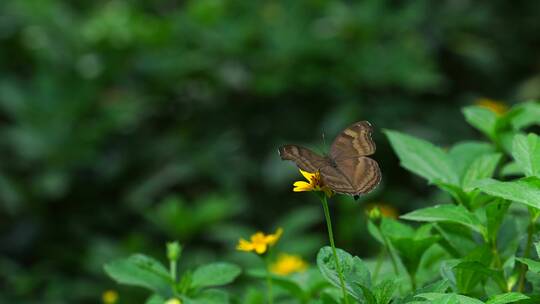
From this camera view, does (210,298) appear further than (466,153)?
No

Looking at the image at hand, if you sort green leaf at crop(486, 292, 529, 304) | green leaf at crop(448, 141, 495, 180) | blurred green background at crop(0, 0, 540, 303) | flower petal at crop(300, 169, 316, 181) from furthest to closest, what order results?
blurred green background at crop(0, 0, 540, 303) → green leaf at crop(448, 141, 495, 180) → flower petal at crop(300, 169, 316, 181) → green leaf at crop(486, 292, 529, 304)

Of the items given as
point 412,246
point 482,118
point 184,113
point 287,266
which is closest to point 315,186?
point 412,246

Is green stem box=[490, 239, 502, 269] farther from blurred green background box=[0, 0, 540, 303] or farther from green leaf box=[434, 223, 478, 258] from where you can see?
blurred green background box=[0, 0, 540, 303]

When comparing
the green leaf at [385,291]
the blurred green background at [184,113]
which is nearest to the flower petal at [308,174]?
the green leaf at [385,291]

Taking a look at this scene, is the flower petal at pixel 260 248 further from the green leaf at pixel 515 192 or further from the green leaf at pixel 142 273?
the green leaf at pixel 515 192

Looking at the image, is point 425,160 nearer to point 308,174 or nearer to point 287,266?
point 308,174

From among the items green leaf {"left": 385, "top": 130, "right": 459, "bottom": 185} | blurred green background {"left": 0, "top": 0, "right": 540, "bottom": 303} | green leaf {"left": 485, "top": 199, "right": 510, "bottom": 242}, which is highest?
blurred green background {"left": 0, "top": 0, "right": 540, "bottom": 303}

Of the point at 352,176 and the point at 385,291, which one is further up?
the point at 352,176

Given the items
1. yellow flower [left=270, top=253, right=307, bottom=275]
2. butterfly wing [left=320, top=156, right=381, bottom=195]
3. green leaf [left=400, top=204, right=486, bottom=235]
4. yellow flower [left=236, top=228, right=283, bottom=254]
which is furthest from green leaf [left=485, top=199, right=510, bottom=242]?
yellow flower [left=270, top=253, right=307, bottom=275]
